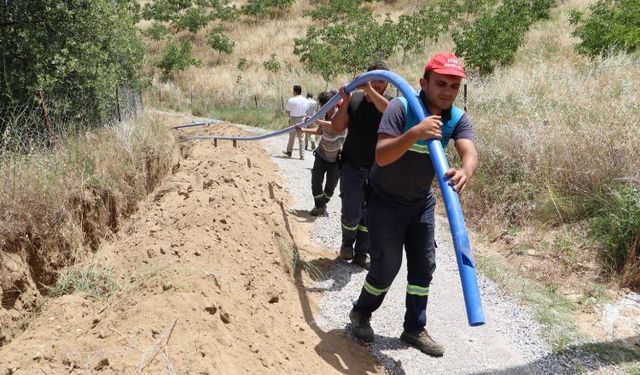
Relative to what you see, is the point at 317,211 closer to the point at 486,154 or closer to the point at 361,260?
the point at 361,260

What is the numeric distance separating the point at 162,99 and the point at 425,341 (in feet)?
74.8

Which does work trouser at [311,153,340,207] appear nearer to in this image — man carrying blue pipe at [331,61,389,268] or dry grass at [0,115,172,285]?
man carrying blue pipe at [331,61,389,268]

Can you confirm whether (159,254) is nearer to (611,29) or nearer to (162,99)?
(611,29)

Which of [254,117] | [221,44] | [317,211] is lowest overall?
[254,117]

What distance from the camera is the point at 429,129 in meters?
2.92

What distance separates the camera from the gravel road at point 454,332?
386 centimetres

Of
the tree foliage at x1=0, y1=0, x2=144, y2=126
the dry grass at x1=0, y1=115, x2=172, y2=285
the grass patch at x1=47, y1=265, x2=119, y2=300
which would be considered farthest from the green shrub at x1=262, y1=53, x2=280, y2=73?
the grass patch at x1=47, y1=265, x2=119, y2=300

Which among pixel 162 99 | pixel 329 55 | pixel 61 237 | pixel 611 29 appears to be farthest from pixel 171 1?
pixel 61 237

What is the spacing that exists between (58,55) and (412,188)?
22.2 feet

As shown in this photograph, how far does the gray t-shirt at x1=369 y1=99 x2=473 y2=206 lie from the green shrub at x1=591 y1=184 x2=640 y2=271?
8.58 ft

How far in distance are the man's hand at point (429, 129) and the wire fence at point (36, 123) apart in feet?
16.2

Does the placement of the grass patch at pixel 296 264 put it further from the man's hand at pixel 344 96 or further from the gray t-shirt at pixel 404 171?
the gray t-shirt at pixel 404 171

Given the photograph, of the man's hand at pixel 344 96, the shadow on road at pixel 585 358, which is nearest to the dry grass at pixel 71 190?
the man's hand at pixel 344 96

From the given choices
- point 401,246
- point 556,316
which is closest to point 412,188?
point 401,246
